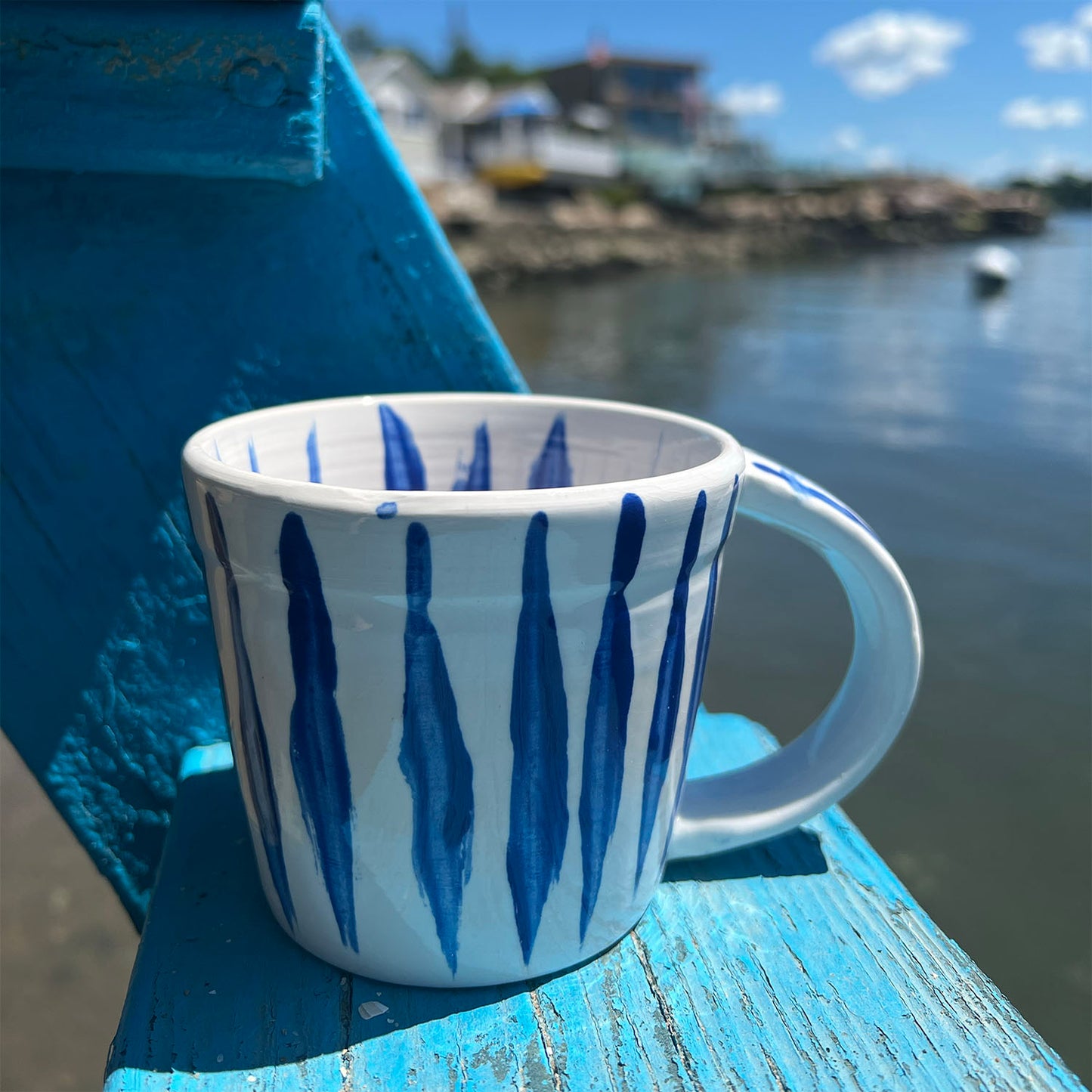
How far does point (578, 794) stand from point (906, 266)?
16884 millimetres

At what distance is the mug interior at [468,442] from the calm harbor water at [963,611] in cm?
130

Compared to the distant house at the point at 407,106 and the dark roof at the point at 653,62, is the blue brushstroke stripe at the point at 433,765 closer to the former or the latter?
the distant house at the point at 407,106

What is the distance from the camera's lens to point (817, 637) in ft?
7.38

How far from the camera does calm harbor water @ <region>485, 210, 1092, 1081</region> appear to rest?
1.67 metres

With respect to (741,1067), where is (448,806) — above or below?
above

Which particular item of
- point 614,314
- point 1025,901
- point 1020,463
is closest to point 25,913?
point 1025,901

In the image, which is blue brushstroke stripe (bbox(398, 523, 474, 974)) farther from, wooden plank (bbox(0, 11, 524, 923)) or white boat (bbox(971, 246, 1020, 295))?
white boat (bbox(971, 246, 1020, 295))

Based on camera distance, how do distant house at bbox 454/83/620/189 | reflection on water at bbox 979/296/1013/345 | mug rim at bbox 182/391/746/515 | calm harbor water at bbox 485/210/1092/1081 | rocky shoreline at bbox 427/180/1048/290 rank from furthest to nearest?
distant house at bbox 454/83/620/189, rocky shoreline at bbox 427/180/1048/290, reflection on water at bbox 979/296/1013/345, calm harbor water at bbox 485/210/1092/1081, mug rim at bbox 182/391/746/515

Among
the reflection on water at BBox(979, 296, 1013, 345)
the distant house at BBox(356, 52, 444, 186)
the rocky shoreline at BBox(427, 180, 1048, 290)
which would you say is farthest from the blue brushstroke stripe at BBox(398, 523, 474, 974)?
the distant house at BBox(356, 52, 444, 186)

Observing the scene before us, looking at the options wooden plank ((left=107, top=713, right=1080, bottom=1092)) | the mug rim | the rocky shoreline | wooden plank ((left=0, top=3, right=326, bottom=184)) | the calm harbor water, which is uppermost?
wooden plank ((left=0, top=3, right=326, bottom=184))

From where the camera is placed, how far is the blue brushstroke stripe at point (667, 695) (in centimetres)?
51

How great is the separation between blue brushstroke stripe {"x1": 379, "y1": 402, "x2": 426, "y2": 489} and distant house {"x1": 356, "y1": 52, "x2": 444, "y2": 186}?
52.6ft

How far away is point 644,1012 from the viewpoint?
0.54 metres

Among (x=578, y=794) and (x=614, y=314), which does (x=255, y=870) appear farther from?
(x=614, y=314)
